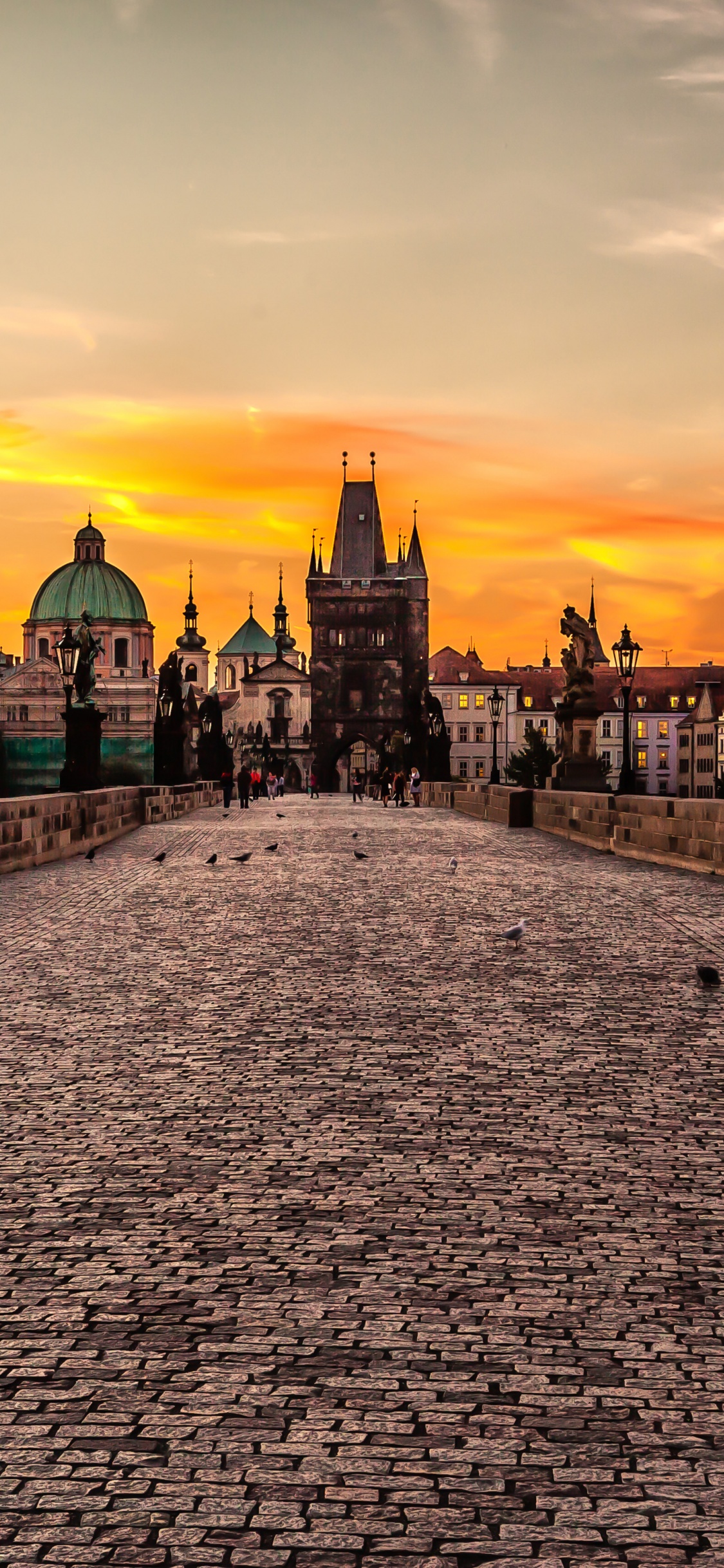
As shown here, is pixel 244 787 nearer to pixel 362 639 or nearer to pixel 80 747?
pixel 80 747

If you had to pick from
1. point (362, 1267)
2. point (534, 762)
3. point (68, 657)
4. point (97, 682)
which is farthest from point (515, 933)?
point (534, 762)

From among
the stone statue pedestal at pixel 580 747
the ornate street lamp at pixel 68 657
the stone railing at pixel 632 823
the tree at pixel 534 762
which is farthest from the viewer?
the tree at pixel 534 762

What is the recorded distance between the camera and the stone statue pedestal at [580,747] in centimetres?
3491

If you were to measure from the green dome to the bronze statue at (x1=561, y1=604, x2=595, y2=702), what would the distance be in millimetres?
136241

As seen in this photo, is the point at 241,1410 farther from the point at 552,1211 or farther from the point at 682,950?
the point at 682,950

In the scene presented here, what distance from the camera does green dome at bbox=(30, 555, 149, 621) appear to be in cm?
16912

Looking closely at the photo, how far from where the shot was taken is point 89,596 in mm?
169125

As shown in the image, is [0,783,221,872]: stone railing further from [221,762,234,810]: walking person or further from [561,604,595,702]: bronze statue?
[221,762,234,810]: walking person

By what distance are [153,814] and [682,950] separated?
96.3 feet

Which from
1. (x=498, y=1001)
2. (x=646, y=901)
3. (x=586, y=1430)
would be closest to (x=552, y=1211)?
(x=586, y=1430)

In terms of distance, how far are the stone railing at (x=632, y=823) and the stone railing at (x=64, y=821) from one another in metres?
8.30

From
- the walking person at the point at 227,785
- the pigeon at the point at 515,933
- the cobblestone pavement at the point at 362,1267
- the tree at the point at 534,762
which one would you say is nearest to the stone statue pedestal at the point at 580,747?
the walking person at the point at 227,785

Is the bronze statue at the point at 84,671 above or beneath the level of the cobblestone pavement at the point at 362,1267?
above

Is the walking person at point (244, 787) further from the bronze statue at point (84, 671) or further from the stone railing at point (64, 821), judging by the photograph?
the bronze statue at point (84, 671)
